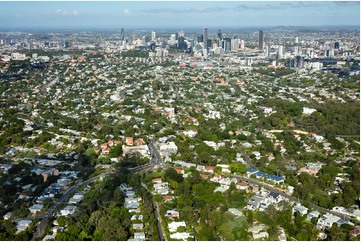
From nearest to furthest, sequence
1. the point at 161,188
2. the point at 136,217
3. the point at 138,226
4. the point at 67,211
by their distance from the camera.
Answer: the point at 138,226 < the point at 136,217 < the point at 67,211 < the point at 161,188

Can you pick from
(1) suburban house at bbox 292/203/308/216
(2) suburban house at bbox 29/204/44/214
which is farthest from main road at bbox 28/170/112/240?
(1) suburban house at bbox 292/203/308/216

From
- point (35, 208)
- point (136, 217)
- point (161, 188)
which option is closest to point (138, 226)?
point (136, 217)

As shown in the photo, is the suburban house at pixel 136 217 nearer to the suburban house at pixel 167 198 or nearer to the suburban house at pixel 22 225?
the suburban house at pixel 167 198

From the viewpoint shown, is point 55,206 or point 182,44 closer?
point 55,206

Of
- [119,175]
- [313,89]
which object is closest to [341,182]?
[119,175]

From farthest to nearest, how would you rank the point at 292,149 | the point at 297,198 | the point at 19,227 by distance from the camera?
the point at 292,149
the point at 297,198
the point at 19,227

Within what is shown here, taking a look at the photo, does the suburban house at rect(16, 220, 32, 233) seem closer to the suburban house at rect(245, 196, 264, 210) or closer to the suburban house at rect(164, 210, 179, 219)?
the suburban house at rect(164, 210, 179, 219)

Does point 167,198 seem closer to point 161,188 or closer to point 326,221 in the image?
point 161,188

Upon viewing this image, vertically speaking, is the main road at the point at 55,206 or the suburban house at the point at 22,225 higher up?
the suburban house at the point at 22,225

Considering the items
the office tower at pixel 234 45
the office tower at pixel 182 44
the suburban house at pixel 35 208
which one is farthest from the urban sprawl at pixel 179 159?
the office tower at pixel 182 44

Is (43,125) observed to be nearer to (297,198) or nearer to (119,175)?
(119,175)

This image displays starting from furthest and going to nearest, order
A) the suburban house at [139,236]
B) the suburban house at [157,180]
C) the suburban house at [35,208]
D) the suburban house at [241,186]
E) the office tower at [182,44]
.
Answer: the office tower at [182,44] → the suburban house at [157,180] → the suburban house at [241,186] → the suburban house at [35,208] → the suburban house at [139,236]
